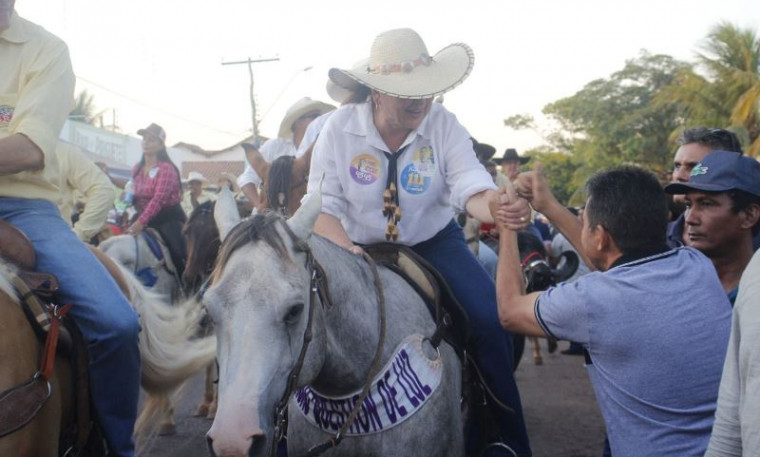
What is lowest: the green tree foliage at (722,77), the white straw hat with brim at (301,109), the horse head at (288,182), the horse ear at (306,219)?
the horse head at (288,182)

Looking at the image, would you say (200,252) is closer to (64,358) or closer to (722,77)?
(64,358)

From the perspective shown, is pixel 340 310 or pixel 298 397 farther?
pixel 298 397

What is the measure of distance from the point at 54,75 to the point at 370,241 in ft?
5.39

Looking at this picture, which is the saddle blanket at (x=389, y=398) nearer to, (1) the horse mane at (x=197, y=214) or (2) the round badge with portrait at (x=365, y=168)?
(2) the round badge with portrait at (x=365, y=168)

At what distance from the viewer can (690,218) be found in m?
3.26

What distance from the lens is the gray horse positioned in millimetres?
2117

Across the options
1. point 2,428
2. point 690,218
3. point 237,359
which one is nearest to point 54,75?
point 2,428

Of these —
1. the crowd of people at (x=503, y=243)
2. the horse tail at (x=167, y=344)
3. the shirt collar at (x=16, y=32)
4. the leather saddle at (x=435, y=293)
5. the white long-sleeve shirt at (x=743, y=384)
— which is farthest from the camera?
the horse tail at (x=167, y=344)

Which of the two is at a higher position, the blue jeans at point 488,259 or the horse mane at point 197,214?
the blue jeans at point 488,259

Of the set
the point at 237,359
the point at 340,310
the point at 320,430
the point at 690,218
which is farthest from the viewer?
the point at 690,218

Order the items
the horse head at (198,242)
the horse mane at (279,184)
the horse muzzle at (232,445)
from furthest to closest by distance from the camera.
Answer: the horse head at (198,242)
the horse mane at (279,184)
the horse muzzle at (232,445)

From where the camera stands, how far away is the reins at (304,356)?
2.25 m

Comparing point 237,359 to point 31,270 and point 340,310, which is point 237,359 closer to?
point 340,310

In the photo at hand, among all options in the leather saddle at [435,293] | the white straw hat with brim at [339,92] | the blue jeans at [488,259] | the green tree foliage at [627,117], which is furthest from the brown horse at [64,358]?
the green tree foliage at [627,117]
